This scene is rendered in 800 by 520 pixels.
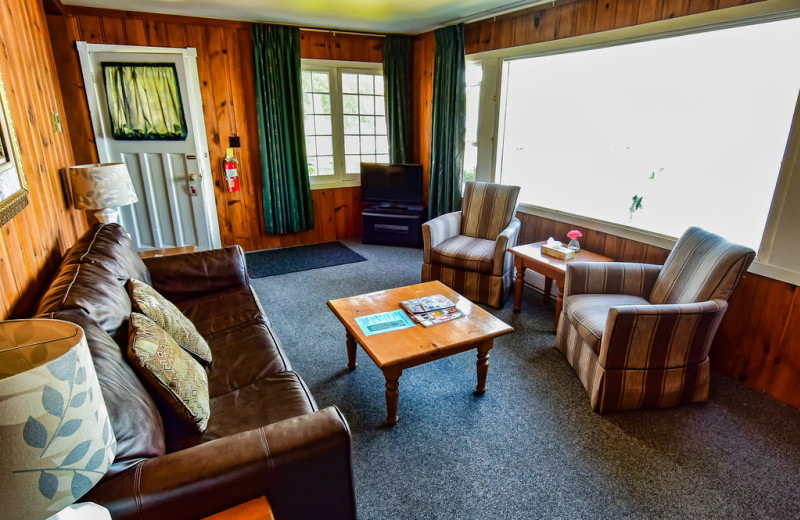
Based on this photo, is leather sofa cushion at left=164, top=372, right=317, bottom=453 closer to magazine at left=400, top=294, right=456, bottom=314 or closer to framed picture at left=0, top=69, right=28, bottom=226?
magazine at left=400, top=294, right=456, bottom=314

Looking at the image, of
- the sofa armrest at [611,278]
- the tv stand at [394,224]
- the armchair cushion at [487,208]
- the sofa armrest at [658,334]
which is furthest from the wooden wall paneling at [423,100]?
the sofa armrest at [658,334]

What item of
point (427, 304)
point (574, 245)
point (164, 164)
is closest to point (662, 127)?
point (574, 245)

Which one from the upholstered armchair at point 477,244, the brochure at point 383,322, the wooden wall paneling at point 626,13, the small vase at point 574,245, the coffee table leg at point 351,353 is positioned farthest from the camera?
the upholstered armchair at point 477,244

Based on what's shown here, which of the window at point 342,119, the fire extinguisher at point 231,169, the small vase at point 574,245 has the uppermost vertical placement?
the window at point 342,119

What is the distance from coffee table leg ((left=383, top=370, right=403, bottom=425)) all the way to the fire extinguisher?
10.8ft

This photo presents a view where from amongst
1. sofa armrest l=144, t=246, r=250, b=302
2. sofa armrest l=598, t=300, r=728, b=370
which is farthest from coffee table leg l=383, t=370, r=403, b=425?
sofa armrest l=144, t=246, r=250, b=302

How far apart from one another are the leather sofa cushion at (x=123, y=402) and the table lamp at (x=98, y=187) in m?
1.63

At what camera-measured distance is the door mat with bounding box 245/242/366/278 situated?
4.23 metres

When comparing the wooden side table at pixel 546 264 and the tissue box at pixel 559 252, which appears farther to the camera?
the tissue box at pixel 559 252

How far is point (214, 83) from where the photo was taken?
4.21m

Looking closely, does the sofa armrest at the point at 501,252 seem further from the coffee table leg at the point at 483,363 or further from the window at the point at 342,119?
the window at the point at 342,119

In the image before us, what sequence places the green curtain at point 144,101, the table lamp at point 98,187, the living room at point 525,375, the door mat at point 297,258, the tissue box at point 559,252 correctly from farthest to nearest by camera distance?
the door mat at point 297,258
the green curtain at point 144,101
the tissue box at point 559,252
the table lamp at point 98,187
the living room at point 525,375

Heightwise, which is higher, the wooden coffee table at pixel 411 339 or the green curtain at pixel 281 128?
the green curtain at pixel 281 128

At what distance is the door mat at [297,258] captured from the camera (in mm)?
4230
